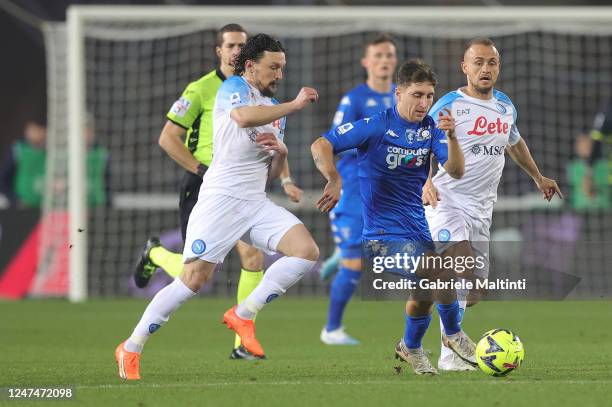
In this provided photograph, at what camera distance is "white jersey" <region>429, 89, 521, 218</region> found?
858 cm

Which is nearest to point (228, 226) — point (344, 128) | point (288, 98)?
point (344, 128)

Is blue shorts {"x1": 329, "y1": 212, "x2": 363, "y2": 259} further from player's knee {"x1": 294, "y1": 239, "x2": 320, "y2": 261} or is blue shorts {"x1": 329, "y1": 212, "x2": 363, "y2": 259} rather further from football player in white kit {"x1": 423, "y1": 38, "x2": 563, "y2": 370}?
player's knee {"x1": 294, "y1": 239, "x2": 320, "y2": 261}

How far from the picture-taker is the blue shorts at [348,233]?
37.0 ft

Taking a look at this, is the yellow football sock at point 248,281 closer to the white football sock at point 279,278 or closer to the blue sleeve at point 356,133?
the white football sock at point 279,278

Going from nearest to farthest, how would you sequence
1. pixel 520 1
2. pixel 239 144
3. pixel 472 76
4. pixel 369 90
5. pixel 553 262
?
1. pixel 239 144
2. pixel 472 76
3. pixel 369 90
4. pixel 553 262
5. pixel 520 1

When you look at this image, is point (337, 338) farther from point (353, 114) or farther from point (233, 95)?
point (233, 95)

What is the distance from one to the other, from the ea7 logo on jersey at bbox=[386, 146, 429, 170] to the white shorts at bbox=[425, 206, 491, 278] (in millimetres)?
701

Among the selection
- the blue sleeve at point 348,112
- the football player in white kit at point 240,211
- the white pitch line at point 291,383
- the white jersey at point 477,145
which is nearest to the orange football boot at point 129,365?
the football player in white kit at point 240,211

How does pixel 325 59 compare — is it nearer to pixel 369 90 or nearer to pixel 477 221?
pixel 369 90

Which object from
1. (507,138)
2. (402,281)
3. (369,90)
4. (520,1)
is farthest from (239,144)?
(520,1)

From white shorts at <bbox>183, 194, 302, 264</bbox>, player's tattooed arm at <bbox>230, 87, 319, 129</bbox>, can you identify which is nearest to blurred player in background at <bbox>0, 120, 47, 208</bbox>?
white shorts at <bbox>183, 194, 302, 264</bbox>

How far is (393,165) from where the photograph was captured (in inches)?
315

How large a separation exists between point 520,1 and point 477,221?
38.2ft

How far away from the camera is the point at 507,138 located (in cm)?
865
